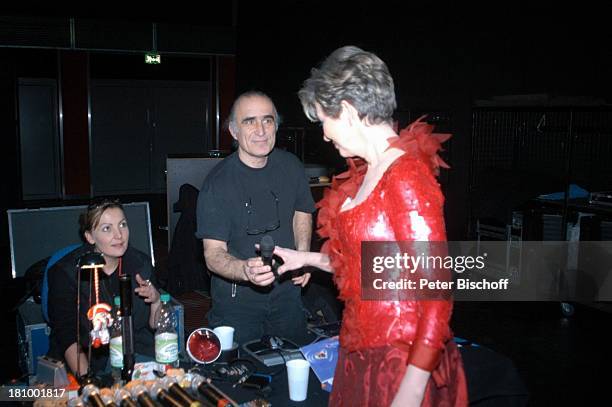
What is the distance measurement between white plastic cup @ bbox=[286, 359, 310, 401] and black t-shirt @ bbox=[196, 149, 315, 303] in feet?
2.58

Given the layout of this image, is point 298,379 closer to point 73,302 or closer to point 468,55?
point 73,302

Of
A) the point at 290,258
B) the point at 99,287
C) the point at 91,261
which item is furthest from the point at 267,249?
the point at 99,287

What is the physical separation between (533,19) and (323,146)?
2590 mm

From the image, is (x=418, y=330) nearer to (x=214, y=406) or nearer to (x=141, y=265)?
(x=214, y=406)

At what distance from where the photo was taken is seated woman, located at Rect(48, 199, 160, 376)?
2.51 meters

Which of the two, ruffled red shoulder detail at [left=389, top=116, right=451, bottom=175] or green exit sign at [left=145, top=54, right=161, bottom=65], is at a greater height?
green exit sign at [left=145, top=54, right=161, bottom=65]

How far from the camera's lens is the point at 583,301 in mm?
5105

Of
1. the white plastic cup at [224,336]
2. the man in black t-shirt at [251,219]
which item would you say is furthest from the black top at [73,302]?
the white plastic cup at [224,336]

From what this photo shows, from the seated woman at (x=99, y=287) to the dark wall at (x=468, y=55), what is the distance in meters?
3.42

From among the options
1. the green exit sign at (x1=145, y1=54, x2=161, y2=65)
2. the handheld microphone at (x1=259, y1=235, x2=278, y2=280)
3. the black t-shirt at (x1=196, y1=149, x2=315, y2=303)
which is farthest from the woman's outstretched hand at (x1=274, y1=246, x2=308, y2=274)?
the green exit sign at (x1=145, y1=54, x2=161, y2=65)

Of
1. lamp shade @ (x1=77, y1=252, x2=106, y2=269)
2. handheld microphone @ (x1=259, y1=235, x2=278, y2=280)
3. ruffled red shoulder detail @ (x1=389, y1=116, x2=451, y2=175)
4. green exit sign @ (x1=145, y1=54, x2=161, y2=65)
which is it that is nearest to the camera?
ruffled red shoulder detail @ (x1=389, y1=116, x2=451, y2=175)

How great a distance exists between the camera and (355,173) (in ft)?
5.87

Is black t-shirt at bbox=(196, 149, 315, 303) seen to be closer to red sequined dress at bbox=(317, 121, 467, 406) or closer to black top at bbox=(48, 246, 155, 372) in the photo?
black top at bbox=(48, 246, 155, 372)

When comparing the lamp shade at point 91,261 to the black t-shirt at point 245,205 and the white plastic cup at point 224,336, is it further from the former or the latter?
the black t-shirt at point 245,205
